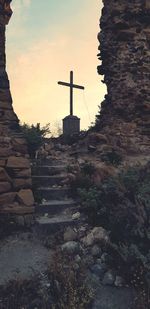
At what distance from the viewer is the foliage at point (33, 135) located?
393 inches

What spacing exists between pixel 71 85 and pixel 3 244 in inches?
426

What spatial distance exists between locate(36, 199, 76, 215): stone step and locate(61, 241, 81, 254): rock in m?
1.32

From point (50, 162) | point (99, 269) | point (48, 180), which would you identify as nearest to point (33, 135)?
point (50, 162)

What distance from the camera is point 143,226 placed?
5500 mm

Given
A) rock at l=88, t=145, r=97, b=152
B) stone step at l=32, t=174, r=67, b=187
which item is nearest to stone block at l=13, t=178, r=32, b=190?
stone step at l=32, t=174, r=67, b=187

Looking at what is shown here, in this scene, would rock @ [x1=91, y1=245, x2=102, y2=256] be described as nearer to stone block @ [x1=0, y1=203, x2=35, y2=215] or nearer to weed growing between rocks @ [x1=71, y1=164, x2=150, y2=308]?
weed growing between rocks @ [x1=71, y1=164, x2=150, y2=308]

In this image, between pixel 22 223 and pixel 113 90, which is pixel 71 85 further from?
pixel 22 223

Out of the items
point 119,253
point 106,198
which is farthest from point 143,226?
point 106,198

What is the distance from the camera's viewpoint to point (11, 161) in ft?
23.6

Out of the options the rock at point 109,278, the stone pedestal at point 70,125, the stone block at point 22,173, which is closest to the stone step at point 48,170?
the stone block at point 22,173

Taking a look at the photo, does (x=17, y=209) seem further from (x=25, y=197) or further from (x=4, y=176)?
(x=4, y=176)

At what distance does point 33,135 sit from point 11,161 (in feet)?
10.6

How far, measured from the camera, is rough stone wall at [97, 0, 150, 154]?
10.3 meters

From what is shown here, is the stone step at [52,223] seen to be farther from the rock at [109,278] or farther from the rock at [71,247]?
the rock at [109,278]
